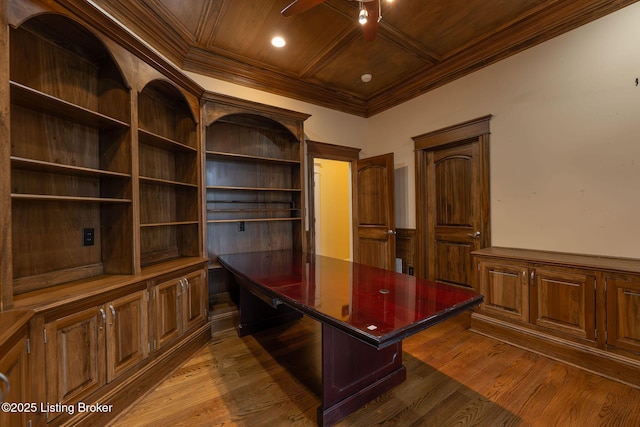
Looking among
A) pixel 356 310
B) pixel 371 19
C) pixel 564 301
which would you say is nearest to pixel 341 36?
pixel 371 19

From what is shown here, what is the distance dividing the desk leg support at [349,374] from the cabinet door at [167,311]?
4.47 ft

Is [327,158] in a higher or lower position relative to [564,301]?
higher

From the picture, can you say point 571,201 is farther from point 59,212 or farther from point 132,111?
point 59,212

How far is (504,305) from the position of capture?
262cm

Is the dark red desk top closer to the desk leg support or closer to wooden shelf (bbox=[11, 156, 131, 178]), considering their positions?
the desk leg support

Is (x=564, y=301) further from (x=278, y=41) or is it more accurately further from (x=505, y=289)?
(x=278, y=41)

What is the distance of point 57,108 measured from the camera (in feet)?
5.53

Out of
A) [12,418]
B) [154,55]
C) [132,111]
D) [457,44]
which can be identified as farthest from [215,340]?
[457,44]

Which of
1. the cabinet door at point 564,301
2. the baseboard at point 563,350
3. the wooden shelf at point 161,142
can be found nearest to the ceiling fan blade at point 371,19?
the wooden shelf at point 161,142

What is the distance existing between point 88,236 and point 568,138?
13.8 ft

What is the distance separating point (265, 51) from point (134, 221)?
236cm

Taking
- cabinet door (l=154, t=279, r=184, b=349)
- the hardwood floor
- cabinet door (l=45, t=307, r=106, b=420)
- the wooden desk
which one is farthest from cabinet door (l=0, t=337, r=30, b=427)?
the wooden desk

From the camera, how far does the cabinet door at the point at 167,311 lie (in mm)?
Result: 2072

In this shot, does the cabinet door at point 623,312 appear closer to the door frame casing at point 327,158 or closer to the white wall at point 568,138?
the white wall at point 568,138
